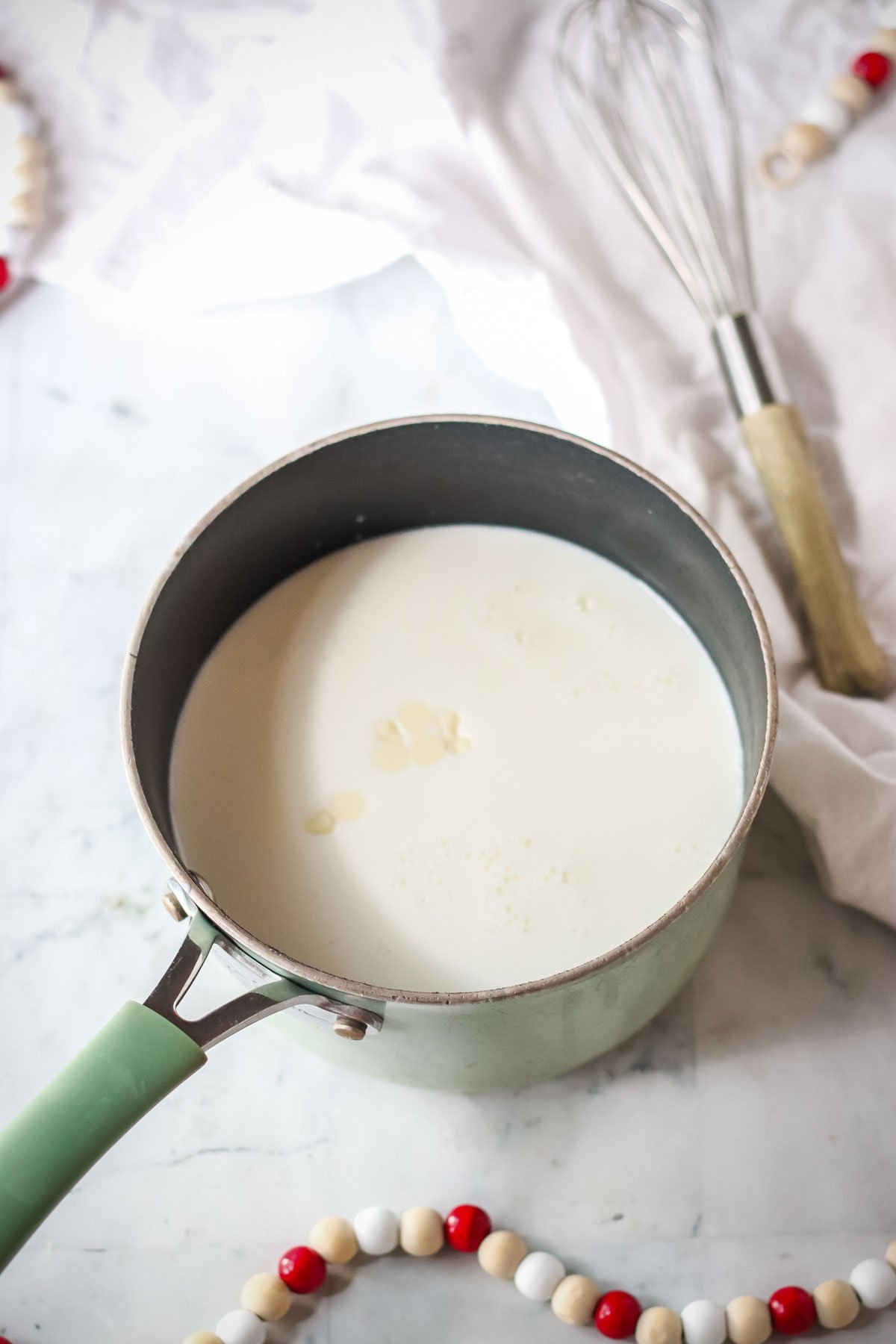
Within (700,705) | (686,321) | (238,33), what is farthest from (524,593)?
(238,33)

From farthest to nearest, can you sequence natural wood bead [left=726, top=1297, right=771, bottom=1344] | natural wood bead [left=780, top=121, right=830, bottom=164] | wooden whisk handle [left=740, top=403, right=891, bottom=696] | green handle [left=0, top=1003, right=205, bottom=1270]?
natural wood bead [left=780, top=121, right=830, bottom=164], wooden whisk handle [left=740, top=403, right=891, bottom=696], natural wood bead [left=726, top=1297, right=771, bottom=1344], green handle [left=0, top=1003, right=205, bottom=1270]

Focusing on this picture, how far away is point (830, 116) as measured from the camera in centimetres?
79

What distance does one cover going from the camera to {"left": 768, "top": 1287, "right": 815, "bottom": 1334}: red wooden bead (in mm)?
Result: 568

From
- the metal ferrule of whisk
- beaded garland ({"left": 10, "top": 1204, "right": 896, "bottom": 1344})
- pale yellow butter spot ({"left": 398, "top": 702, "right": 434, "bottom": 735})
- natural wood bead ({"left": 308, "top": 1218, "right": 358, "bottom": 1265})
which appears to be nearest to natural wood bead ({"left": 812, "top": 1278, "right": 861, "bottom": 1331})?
beaded garland ({"left": 10, "top": 1204, "right": 896, "bottom": 1344})

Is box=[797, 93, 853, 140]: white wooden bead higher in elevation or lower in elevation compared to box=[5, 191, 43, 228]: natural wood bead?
lower

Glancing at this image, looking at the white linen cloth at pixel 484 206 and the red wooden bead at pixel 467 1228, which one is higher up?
the white linen cloth at pixel 484 206

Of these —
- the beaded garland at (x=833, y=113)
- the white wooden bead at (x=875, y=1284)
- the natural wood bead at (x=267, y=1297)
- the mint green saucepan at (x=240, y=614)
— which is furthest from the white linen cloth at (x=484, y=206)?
the natural wood bead at (x=267, y=1297)

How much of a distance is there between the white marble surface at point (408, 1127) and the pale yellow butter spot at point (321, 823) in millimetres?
123

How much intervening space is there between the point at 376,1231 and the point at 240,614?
0.32 metres

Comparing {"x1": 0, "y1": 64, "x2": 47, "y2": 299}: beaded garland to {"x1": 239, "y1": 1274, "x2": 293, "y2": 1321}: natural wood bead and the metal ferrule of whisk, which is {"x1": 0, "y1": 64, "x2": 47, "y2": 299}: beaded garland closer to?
the metal ferrule of whisk

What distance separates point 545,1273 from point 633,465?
1.24 ft

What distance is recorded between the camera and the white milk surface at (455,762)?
572 millimetres

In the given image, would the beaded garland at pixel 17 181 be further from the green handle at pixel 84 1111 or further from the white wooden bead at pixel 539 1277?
the white wooden bead at pixel 539 1277

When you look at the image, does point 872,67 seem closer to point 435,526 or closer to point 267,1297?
point 435,526
